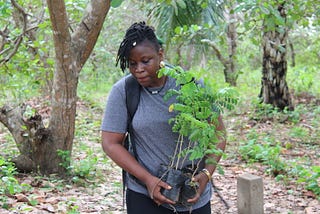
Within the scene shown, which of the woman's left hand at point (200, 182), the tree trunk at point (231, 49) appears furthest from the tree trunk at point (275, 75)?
the woman's left hand at point (200, 182)

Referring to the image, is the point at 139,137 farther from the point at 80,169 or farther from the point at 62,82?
the point at 80,169

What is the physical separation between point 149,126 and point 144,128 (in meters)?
0.03

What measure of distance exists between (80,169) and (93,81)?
12.3m

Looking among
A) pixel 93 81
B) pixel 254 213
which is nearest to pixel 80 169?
pixel 254 213

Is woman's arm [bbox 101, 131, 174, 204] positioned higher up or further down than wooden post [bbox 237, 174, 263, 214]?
higher up

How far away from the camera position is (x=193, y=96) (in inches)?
92.0

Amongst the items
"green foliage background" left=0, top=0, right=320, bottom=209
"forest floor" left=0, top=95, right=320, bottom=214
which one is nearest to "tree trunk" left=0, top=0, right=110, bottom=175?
"forest floor" left=0, top=95, right=320, bottom=214

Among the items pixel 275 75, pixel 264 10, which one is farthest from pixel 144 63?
pixel 275 75

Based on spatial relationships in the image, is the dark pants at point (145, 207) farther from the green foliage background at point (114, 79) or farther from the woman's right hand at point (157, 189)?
the green foliage background at point (114, 79)

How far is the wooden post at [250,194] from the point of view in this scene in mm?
3877

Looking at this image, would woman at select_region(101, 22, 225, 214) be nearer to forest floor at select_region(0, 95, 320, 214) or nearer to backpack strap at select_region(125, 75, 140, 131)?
backpack strap at select_region(125, 75, 140, 131)

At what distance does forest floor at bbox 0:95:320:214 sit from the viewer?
187 inches

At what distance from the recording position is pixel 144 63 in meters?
2.47

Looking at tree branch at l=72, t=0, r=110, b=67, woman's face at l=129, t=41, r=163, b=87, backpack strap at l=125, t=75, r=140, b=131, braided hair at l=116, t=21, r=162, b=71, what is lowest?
backpack strap at l=125, t=75, r=140, b=131
